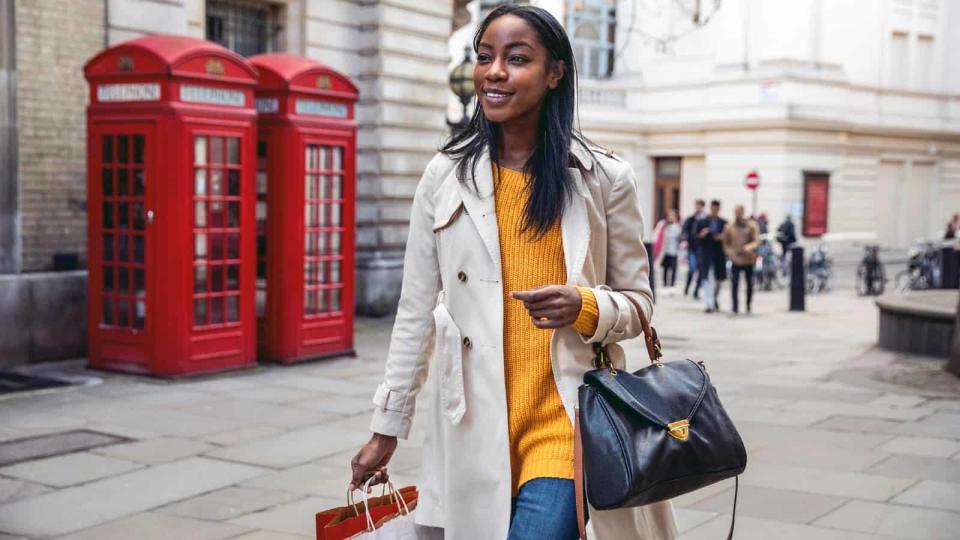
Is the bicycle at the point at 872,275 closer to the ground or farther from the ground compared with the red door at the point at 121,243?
closer to the ground

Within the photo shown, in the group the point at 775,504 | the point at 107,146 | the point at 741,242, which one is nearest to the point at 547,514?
the point at 775,504

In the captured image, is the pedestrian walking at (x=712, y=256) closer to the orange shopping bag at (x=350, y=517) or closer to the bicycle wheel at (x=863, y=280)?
the bicycle wheel at (x=863, y=280)

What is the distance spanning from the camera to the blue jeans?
8.69ft

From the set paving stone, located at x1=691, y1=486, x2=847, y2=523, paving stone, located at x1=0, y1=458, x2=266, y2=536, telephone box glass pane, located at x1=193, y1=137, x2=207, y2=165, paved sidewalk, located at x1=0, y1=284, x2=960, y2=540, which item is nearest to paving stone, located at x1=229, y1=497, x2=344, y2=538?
paved sidewalk, located at x1=0, y1=284, x2=960, y2=540

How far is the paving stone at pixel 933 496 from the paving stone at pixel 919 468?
0.16m

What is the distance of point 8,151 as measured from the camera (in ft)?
32.7

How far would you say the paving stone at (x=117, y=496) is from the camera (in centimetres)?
552

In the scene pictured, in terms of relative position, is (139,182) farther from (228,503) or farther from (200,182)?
(228,503)

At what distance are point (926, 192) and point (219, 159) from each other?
3269 centimetres

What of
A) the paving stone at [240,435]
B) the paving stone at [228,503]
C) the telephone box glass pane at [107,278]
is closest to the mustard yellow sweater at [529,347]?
the paving stone at [228,503]

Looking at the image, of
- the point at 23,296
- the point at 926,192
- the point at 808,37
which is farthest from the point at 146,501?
the point at 926,192

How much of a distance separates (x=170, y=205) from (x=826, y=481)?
5412mm

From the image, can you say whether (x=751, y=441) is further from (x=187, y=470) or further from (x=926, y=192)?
(x=926, y=192)

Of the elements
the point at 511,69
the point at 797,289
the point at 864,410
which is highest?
the point at 511,69
